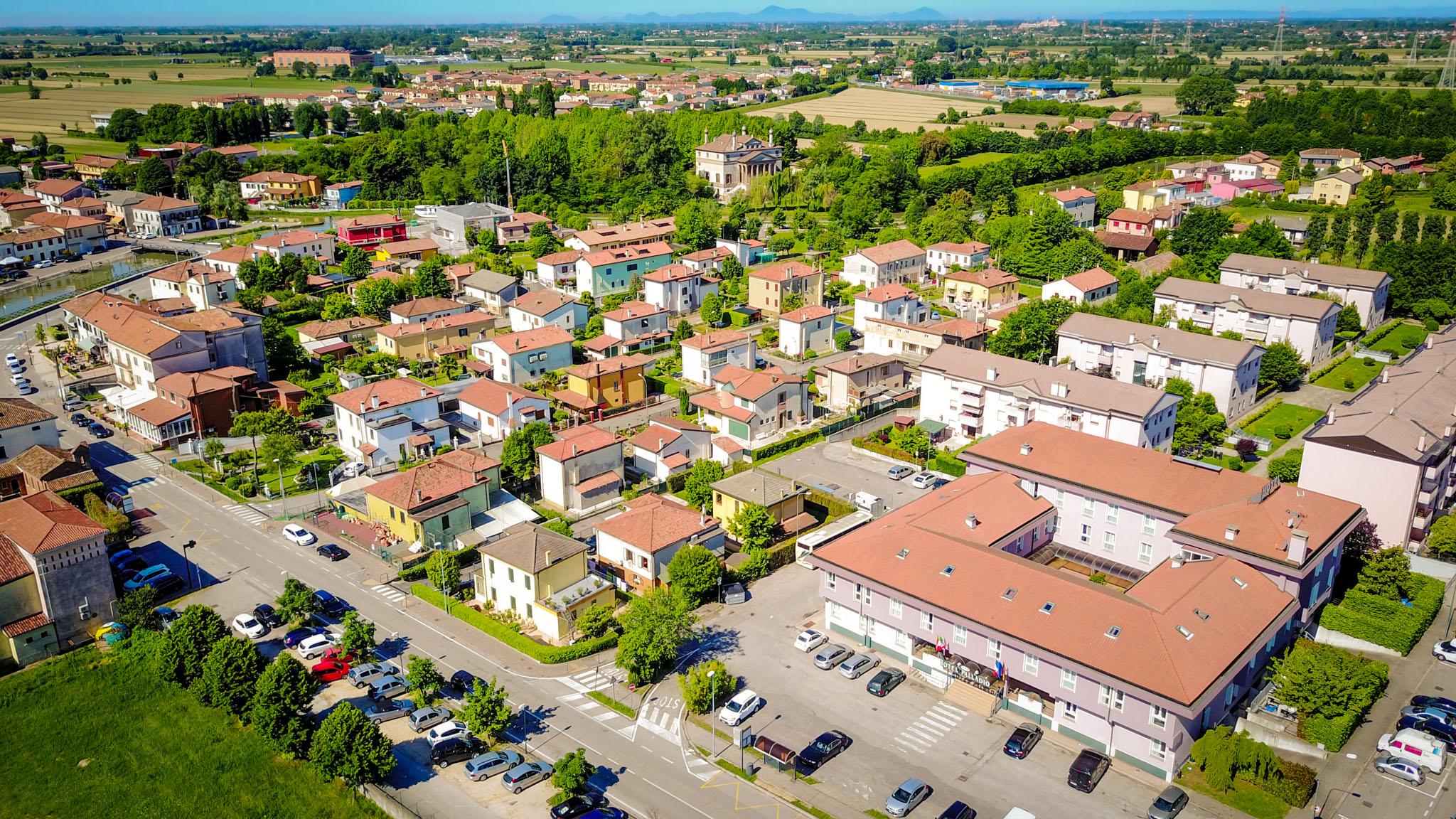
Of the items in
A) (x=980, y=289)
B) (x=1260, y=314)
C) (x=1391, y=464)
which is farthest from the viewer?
(x=980, y=289)

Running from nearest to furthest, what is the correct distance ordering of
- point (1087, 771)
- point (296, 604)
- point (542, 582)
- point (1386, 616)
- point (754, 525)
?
point (1087, 771) → point (1386, 616) → point (296, 604) → point (542, 582) → point (754, 525)

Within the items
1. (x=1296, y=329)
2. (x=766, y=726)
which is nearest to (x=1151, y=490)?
(x=766, y=726)

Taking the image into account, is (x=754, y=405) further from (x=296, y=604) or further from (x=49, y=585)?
(x=49, y=585)

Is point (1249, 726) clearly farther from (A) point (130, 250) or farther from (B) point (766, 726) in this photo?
(A) point (130, 250)

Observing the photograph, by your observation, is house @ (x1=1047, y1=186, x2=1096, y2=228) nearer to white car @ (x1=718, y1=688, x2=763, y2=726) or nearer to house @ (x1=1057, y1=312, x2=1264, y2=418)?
house @ (x1=1057, y1=312, x2=1264, y2=418)

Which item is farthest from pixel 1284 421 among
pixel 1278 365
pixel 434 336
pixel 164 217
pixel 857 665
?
pixel 164 217

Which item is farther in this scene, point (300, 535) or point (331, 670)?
point (300, 535)
